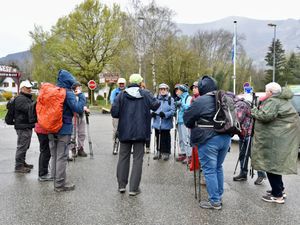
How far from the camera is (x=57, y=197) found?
559 centimetres

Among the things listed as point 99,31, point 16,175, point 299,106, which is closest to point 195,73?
point 99,31

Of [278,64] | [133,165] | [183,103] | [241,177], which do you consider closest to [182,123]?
[183,103]

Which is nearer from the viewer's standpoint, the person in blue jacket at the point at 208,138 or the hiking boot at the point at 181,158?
the person in blue jacket at the point at 208,138

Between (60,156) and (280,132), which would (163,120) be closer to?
(60,156)

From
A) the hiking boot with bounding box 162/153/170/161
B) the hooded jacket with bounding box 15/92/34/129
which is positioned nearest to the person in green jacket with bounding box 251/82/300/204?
the hiking boot with bounding box 162/153/170/161

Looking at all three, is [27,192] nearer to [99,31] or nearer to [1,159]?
[1,159]

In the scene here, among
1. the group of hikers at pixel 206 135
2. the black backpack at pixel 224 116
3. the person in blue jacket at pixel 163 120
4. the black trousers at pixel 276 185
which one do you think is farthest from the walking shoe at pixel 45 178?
the black trousers at pixel 276 185

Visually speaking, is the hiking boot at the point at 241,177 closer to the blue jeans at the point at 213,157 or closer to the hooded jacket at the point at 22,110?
the blue jeans at the point at 213,157

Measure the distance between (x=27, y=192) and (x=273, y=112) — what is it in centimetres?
406

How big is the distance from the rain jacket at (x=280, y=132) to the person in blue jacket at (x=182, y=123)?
105 inches

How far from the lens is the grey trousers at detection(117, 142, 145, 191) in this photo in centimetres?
577

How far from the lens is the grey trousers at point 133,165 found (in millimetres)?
5773

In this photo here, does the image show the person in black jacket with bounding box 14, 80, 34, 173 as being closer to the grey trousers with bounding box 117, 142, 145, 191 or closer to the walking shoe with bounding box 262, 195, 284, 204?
the grey trousers with bounding box 117, 142, 145, 191

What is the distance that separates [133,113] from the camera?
5.68 metres
